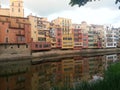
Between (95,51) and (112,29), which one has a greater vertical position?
(112,29)

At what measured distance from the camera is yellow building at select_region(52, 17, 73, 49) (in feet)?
245

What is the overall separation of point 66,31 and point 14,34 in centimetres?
2225

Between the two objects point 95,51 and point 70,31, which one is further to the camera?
point 95,51

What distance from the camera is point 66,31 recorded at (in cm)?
7638

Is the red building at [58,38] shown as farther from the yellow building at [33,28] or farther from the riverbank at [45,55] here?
the yellow building at [33,28]

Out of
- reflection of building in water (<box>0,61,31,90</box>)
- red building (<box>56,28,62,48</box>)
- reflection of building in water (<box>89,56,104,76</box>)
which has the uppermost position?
red building (<box>56,28,62,48</box>)

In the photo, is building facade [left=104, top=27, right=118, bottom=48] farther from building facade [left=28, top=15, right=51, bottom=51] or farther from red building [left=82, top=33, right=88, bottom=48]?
building facade [left=28, top=15, right=51, bottom=51]

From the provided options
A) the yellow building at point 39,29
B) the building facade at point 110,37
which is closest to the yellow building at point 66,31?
the yellow building at point 39,29

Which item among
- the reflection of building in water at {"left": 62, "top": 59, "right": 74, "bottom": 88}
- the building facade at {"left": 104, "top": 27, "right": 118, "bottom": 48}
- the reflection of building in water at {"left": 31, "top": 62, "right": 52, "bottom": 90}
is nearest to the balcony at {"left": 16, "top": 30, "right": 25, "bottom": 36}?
the reflection of building in water at {"left": 62, "top": 59, "right": 74, "bottom": 88}

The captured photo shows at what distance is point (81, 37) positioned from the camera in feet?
267

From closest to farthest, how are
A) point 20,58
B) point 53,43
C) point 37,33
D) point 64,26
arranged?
1. point 20,58
2. point 37,33
3. point 53,43
4. point 64,26

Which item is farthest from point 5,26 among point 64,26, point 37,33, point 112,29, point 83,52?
point 112,29

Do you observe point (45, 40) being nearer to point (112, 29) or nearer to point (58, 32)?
point (58, 32)

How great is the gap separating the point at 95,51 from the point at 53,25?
19092mm
